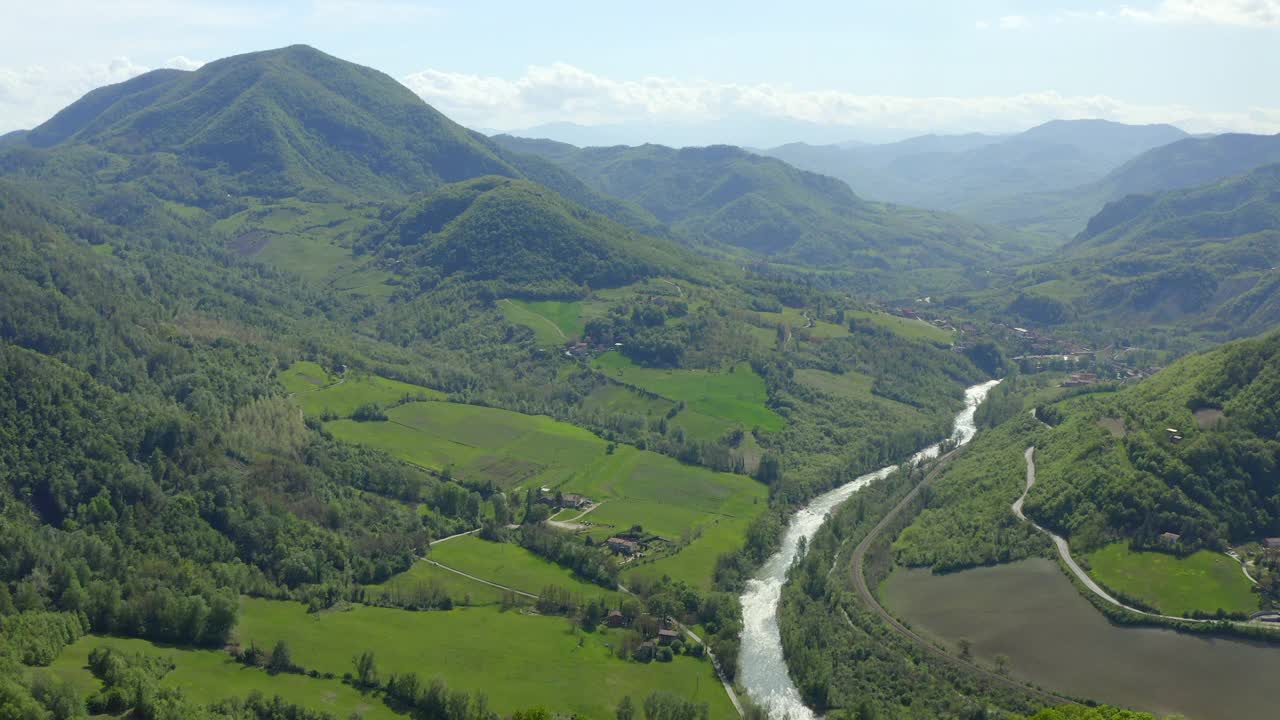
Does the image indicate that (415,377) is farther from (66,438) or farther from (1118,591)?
(1118,591)

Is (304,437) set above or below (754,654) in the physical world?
above

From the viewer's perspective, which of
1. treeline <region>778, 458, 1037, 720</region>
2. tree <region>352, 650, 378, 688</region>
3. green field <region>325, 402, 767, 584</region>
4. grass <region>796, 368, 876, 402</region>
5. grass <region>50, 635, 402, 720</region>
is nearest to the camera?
grass <region>50, 635, 402, 720</region>

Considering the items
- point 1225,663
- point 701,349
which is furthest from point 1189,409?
point 701,349

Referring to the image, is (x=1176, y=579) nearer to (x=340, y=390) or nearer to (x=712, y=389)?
(x=712, y=389)

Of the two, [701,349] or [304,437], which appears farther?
[701,349]

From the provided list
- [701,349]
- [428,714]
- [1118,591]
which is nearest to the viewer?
[428,714]

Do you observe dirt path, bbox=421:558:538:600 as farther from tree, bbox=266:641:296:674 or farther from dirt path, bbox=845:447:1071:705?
dirt path, bbox=845:447:1071:705

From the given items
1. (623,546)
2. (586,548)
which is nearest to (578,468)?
(623,546)

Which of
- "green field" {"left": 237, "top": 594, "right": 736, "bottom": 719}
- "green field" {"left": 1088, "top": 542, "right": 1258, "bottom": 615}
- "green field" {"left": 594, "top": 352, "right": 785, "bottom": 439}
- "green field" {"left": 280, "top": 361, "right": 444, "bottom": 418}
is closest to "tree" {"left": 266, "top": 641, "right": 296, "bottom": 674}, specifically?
"green field" {"left": 237, "top": 594, "right": 736, "bottom": 719}
